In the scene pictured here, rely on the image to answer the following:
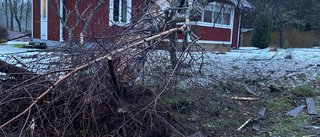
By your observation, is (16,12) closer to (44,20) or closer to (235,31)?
(44,20)

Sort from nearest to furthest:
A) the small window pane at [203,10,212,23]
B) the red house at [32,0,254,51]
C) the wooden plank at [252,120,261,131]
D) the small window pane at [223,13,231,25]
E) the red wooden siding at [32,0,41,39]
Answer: the wooden plank at [252,120,261,131] < the red house at [32,0,254,51] < the red wooden siding at [32,0,41,39] < the small window pane at [203,10,212,23] < the small window pane at [223,13,231,25]

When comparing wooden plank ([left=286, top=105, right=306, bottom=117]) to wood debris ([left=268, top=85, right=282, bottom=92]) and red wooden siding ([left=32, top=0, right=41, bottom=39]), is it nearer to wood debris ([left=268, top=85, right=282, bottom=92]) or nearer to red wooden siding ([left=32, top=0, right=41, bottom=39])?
wood debris ([left=268, top=85, right=282, bottom=92])

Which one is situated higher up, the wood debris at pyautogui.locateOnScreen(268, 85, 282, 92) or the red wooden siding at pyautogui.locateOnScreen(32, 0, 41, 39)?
the red wooden siding at pyautogui.locateOnScreen(32, 0, 41, 39)

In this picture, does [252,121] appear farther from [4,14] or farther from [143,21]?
[4,14]

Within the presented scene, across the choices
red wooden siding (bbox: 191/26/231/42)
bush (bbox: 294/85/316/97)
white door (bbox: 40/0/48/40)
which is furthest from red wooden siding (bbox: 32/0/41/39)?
bush (bbox: 294/85/316/97)

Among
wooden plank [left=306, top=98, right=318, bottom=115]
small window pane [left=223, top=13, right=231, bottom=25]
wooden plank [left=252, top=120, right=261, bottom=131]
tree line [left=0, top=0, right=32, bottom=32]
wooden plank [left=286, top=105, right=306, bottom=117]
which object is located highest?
tree line [left=0, top=0, right=32, bottom=32]

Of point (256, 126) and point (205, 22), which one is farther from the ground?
point (205, 22)

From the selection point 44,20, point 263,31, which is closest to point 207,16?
point 263,31

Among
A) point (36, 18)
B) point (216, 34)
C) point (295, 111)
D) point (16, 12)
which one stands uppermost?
point (16, 12)

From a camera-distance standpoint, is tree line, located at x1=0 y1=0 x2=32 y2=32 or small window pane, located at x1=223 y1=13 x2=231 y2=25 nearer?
small window pane, located at x1=223 y1=13 x2=231 y2=25

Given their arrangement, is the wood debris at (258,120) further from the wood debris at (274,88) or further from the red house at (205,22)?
the red house at (205,22)

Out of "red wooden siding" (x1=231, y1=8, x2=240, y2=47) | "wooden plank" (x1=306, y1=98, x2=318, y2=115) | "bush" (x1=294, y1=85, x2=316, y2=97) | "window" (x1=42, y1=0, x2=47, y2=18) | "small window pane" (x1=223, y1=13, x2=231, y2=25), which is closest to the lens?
"wooden plank" (x1=306, y1=98, x2=318, y2=115)

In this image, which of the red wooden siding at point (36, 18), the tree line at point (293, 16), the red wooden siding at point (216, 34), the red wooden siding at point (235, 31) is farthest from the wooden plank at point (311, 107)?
the tree line at point (293, 16)

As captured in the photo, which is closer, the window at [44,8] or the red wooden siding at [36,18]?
the window at [44,8]
